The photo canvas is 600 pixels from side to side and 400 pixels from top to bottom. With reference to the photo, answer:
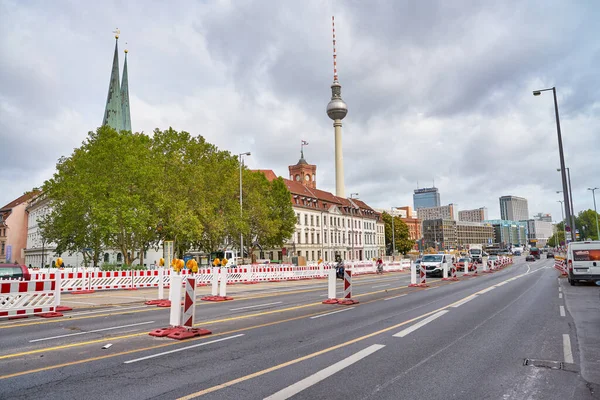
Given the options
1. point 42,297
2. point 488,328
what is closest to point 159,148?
point 42,297

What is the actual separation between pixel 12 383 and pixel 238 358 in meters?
3.23

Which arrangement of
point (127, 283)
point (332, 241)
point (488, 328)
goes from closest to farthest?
1. point (488, 328)
2. point (127, 283)
3. point (332, 241)

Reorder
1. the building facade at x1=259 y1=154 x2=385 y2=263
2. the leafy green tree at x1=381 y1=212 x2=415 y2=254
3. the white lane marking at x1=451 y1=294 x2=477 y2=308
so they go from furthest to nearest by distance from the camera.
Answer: the leafy green tree at x1=381 y1=212 x2=415 y2=254 < the building facade at x1=259 y1=154 x2=385 y2=263 < the white lane marking at x1=451 y1=294 x2=477 y2=308

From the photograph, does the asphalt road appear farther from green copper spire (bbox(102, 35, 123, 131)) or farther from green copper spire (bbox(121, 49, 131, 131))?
green copper spire (bbox(121, 49, 131, 131))

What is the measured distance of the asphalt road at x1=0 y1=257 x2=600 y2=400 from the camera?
545 centimetres

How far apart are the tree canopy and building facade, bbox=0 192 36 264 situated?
6215 cm

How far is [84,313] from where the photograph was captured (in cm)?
1400

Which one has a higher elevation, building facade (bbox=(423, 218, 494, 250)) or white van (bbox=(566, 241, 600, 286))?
building facade (bbox=(423, 218, 494, 250))

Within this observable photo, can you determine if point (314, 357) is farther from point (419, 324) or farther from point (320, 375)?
point (419, 324)

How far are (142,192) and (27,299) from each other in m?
23.5

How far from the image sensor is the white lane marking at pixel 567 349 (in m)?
6.96

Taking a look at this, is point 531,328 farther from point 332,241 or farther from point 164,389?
point 332,241

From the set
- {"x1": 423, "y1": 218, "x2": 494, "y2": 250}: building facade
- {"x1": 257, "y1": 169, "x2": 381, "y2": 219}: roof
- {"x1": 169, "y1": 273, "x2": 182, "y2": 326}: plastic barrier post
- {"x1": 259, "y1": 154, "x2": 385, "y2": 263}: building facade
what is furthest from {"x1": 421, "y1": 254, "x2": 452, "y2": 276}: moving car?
{"x1": 423, "y1": 218, "x2": 494, "y2": 250}: building facade

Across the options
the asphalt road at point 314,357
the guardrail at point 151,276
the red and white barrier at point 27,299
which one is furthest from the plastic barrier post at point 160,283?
the asphalt road at point 314,357
